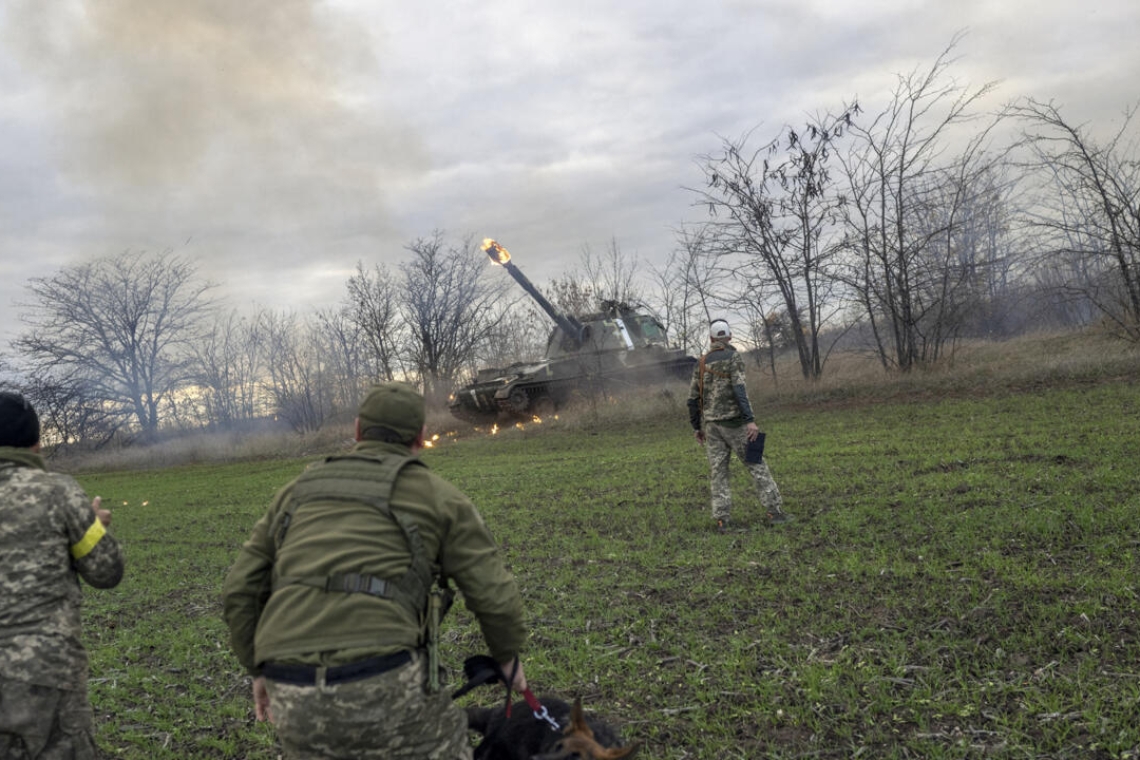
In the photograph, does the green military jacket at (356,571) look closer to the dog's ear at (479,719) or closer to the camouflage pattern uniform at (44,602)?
the dog's ear at (479,719)

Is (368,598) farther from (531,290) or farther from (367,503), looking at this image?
(531,290)

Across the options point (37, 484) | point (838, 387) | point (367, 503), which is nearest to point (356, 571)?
point (367, 503)

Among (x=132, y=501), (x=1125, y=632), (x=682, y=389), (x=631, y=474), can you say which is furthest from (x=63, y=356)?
(x=1125, y=632)

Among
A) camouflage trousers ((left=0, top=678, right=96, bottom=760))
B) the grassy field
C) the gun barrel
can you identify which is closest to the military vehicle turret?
the gun barrel

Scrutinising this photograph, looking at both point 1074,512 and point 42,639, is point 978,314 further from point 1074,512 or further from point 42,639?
point 42,639

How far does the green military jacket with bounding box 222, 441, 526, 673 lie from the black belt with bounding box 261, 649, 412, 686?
0.02 m

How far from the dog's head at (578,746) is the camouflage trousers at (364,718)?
0.36 metres

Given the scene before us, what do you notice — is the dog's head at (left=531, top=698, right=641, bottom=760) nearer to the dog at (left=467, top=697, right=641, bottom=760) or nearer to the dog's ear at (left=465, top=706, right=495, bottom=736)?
the dog at (left=467, top=697, right=641, bottom=760)

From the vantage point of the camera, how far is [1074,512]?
6.78 m

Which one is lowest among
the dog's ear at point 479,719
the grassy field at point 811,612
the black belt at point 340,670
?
the grassy field at point 811,612

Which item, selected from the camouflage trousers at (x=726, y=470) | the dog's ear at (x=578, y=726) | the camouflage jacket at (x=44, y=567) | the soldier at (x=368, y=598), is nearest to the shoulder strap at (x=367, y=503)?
the soldier at (x=368, y=598)

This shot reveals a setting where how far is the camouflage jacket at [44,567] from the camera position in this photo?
273 cm

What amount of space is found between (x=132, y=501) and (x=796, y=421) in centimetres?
1530

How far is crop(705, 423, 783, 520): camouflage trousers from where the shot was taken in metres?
7.86
